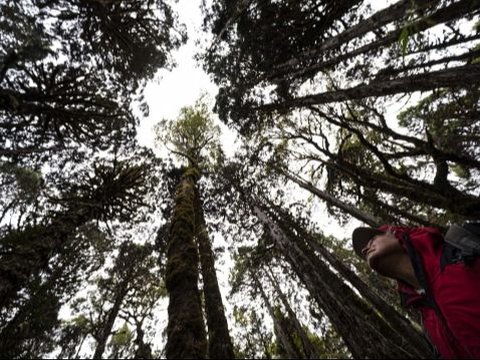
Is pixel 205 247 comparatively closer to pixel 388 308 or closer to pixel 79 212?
pixel 79 212

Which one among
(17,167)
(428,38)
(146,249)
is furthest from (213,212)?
(17,167)

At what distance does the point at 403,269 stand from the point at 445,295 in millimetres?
501

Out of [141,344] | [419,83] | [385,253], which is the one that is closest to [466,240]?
[385,253]

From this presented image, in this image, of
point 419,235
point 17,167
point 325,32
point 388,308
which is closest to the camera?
point 419,235

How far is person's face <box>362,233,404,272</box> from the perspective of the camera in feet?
7.14

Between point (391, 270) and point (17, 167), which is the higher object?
point (17, 167)

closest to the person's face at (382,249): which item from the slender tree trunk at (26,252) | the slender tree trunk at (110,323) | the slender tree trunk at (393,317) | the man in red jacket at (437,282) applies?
the man in red jacket at (437,282)

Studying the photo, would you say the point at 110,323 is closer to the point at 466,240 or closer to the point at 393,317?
the point at 393,317

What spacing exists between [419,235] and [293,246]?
248 inches

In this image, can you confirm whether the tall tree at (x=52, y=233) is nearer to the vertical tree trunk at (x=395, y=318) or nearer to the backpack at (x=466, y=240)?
the backpack at (x=466, y=240)

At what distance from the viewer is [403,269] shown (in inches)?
A: 86.2

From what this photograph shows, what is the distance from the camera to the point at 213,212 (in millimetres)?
12805

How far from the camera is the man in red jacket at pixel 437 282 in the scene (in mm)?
1576

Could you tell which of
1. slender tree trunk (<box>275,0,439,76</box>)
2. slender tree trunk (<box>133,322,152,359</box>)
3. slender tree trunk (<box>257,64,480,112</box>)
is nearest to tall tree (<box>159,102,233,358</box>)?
slender tree trunk (<box>257,64,480,112</box>)
